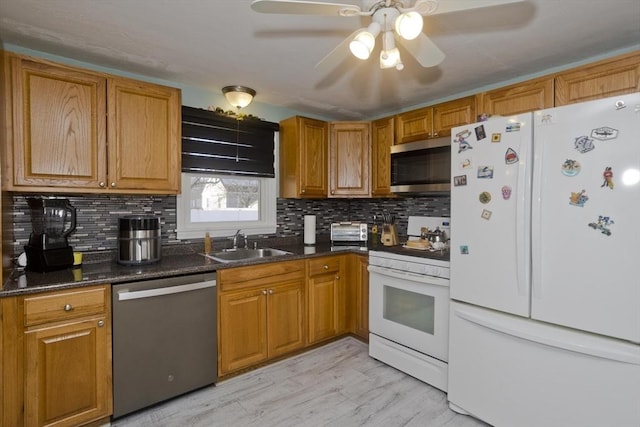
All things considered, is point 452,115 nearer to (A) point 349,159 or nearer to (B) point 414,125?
(B) point 414,125

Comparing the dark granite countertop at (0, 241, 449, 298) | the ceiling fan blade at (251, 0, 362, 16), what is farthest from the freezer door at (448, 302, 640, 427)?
the ceiling fan blade at (251, 0, 362, 16)

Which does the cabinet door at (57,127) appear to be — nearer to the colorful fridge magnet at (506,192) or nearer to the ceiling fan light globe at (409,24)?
the ceiling fan light globe at (409,24)

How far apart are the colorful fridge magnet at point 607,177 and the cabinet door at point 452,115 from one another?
120cm

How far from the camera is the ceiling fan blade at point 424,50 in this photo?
4.82 ft

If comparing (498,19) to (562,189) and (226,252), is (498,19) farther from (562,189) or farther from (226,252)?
(226,252)

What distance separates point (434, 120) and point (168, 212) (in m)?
2.35

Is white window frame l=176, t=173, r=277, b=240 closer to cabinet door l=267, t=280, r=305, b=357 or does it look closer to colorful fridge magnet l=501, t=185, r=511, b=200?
cabinet door l=267, t=280, r=305, b=357

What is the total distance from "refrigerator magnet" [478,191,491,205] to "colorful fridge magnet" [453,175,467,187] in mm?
132

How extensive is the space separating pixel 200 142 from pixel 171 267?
1.17 m

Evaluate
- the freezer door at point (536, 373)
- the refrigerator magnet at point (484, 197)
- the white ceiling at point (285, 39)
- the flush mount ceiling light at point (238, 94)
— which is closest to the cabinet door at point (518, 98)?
the white ceiling at point (285, 39)

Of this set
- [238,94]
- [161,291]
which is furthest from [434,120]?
[161,291]

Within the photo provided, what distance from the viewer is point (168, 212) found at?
2.69 m

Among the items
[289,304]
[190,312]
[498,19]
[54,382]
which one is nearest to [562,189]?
[498,19]

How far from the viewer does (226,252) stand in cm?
292
